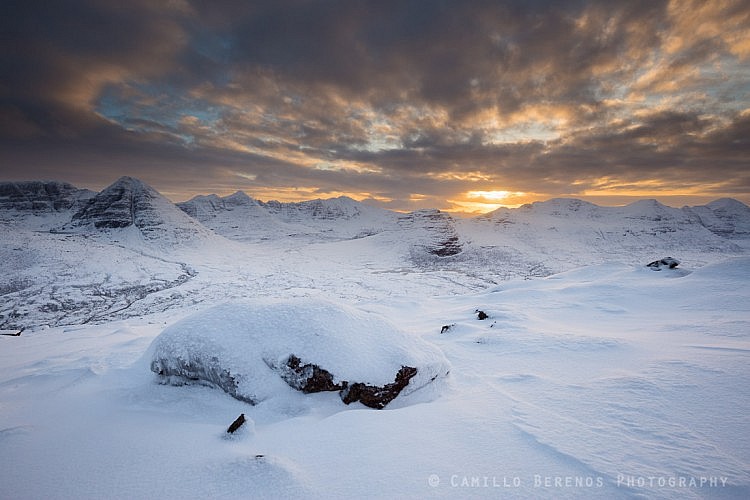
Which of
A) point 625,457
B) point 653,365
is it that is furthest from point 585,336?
point 625,457

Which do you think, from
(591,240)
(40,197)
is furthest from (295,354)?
(40,197)

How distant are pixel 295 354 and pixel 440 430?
2.81 meters

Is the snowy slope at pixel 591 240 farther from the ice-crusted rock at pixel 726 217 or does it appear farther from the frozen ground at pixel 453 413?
the frozen ground at pixel 453 413

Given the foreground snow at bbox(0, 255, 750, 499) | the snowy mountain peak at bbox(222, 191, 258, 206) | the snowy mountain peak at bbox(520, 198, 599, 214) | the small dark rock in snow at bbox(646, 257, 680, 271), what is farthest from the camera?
the snowy mountain peak at bbox(222, 191, 258, 206)

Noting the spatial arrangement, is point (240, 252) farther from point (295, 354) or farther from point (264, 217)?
point (264, 217)

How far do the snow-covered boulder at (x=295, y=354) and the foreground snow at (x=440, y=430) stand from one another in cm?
26

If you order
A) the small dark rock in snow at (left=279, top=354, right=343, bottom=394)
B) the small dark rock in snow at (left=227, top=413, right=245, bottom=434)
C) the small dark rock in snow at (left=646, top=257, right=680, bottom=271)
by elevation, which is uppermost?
the small dark rock in snow at (left=646, top=257, right=680, bottom=271)

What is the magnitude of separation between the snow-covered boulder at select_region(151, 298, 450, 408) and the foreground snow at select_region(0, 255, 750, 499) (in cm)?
26

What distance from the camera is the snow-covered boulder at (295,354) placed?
4.96m

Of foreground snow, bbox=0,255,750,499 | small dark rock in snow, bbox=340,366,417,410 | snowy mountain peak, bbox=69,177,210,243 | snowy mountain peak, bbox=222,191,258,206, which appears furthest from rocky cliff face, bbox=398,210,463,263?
snowy mountain peak, bbox=222,191,258,206

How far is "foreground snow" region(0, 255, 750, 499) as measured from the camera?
2.84 metres

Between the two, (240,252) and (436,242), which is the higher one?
(436,242)

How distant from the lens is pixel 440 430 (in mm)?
3770

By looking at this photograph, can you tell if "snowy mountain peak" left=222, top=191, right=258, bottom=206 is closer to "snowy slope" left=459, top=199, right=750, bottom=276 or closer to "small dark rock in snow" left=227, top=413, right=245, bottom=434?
"snowy slope" left=459, top=199, right=750, bottom=276
